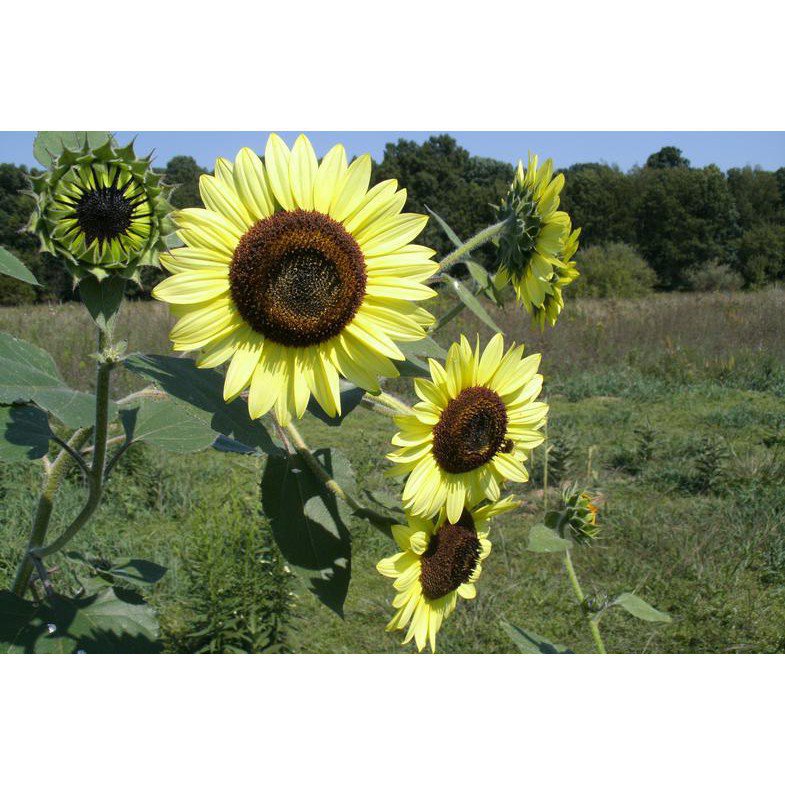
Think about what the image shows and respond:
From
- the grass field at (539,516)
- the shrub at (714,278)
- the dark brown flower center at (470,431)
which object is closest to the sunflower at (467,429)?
the dark brown flower center at (470,431)

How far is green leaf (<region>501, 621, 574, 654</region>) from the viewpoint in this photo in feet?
2.13

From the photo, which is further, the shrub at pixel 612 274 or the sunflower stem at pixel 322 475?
the shrub at pixel 612 274

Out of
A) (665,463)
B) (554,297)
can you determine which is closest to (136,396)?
(554,297)

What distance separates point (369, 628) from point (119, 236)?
231 centimetres

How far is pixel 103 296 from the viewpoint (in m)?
0.35

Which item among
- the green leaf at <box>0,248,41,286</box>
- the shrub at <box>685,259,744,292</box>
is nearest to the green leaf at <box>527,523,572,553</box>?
the green leaf at <box>0,248,41,286</box>

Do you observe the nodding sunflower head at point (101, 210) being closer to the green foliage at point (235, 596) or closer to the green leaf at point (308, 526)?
the green leaf at point (308, 526)

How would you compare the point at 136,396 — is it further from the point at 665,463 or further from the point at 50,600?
the point at 665,463

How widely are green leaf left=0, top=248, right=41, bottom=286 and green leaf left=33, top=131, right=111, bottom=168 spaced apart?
0.21 feet

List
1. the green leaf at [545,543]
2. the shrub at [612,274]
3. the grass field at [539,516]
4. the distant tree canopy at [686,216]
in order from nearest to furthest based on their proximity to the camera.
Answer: the green leaf at [545,543] → the grass field at [539,516] → the shrub at [612,274] → the distant tree canopy at [686,216]

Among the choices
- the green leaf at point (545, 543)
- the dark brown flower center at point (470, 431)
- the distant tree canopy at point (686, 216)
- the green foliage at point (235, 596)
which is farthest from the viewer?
the distant tree canopy at point (686, 216)

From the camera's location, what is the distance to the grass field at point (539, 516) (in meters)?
2.44

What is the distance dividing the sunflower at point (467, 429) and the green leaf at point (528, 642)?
0.22 m

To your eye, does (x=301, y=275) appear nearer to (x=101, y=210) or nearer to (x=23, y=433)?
(x=101, y=210)
